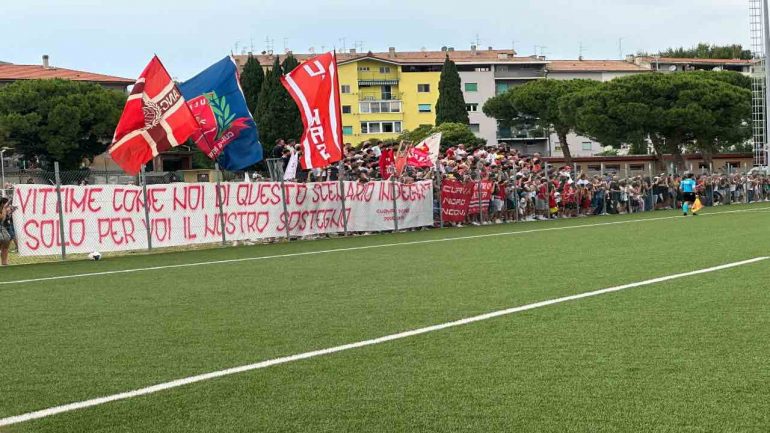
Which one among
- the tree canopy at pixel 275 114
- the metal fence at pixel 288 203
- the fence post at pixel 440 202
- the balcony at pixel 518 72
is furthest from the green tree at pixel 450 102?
the fence post at pixel 440 202

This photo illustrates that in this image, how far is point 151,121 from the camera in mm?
21953

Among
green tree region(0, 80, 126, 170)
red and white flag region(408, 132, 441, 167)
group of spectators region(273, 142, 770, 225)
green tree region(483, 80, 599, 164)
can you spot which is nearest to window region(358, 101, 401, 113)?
green tree region(483, 80, 599, 164)

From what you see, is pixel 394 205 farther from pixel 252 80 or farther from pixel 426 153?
pixel 252 80

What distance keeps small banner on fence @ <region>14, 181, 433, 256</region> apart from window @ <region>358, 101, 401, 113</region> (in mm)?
81827

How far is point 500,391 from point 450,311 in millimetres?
3619

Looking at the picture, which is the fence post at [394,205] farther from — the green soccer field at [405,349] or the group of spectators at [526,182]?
the green soccer field at [405,349]

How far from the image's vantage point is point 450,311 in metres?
9.37

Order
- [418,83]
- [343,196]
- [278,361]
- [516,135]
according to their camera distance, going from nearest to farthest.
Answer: [278,361], [343,196], [418,83], [516,135]

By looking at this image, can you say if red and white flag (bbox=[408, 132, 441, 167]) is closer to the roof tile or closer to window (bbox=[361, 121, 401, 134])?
the roof tile

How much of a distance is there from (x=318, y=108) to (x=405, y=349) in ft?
58.9

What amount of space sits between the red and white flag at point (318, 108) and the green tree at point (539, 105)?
2828 inches

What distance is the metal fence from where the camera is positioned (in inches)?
789

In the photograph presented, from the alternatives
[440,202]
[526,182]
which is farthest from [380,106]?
[440,202]

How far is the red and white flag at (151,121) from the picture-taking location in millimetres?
21734
